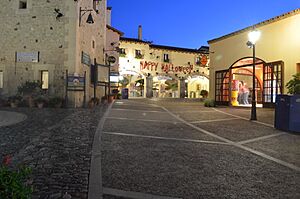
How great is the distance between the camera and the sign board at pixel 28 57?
14703 millimetres

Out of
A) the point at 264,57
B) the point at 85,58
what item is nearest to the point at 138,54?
the point at 85,58

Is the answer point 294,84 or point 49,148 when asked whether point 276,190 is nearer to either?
point 49,148

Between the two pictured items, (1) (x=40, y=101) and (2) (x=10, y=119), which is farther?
(1) (x=40, y=101)

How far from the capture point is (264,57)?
1728 centimetres

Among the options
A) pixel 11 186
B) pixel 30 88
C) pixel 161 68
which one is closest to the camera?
pixel 11 186

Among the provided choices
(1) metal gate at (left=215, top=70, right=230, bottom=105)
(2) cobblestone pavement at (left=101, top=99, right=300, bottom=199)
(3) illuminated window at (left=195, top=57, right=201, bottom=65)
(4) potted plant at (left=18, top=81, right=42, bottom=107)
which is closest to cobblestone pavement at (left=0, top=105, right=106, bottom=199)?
(2) cobblestone pavement at (left=101, top=99, right=300, bottom=199)

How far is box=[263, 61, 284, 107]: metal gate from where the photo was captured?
52.6 ft

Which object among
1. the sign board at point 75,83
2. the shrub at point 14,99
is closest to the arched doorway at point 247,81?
the sign board at point 75,83

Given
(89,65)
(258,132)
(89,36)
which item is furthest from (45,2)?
(258,132)

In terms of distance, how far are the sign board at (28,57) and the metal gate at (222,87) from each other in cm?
1400

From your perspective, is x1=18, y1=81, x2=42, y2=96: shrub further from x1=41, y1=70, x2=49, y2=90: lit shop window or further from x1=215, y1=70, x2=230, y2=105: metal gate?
x1=215, y1=70, x2=230, y2=105: metal gate

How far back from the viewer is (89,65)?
17.2 m

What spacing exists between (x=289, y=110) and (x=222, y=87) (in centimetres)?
1257

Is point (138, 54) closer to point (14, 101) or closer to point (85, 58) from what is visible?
point (85, 58)
